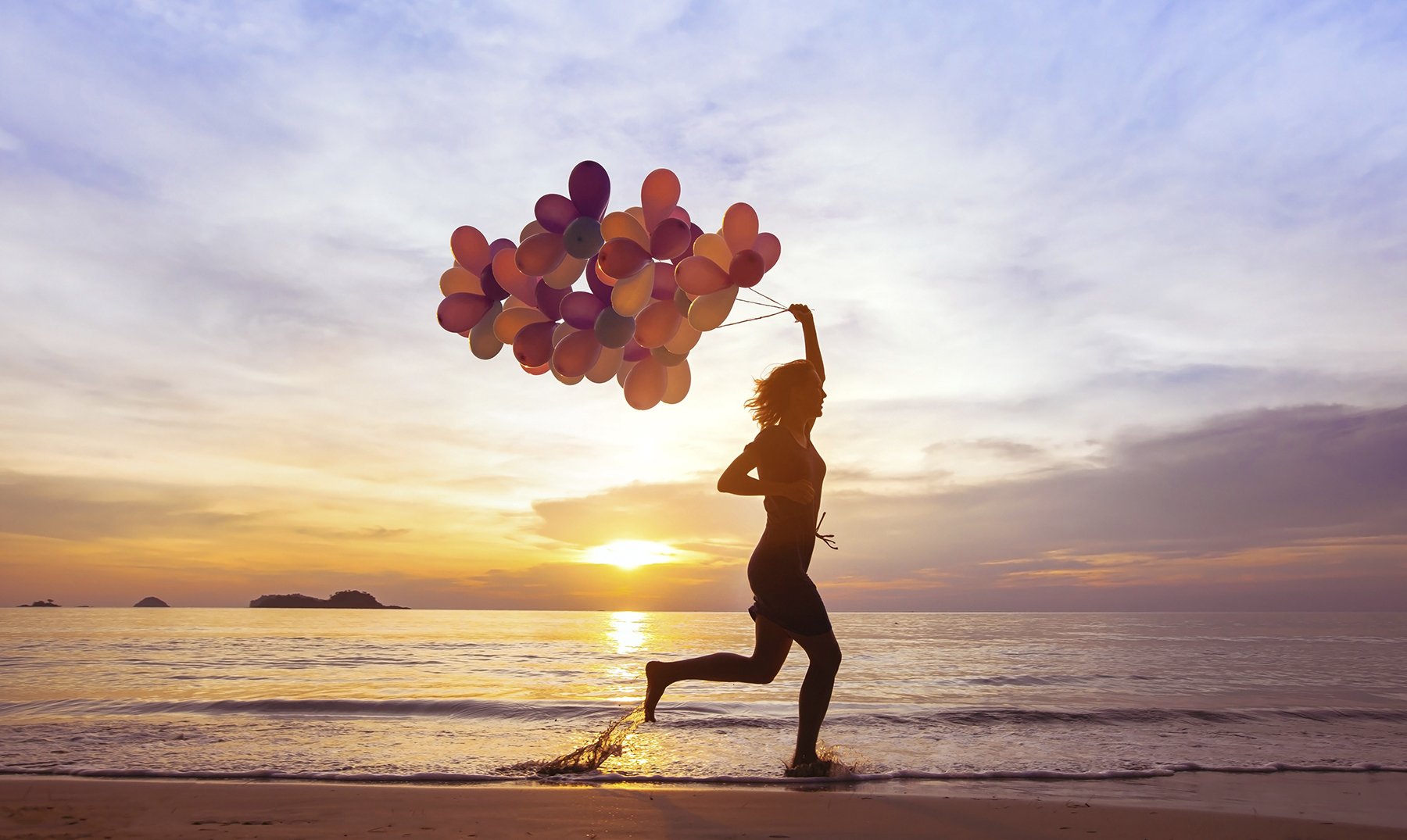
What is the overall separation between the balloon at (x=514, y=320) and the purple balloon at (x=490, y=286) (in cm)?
21

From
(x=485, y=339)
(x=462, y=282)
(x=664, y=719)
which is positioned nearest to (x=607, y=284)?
(x=485, y=339)

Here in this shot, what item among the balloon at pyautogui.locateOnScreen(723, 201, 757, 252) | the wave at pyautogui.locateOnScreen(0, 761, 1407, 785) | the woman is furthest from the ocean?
the balloon at pyautogui.locateOnScreen(723, 201, 757, 252)

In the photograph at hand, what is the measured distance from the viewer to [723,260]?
5270 millimetres

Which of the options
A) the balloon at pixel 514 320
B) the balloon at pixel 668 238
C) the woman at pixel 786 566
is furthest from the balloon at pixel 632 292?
the woman at pixel 786 566

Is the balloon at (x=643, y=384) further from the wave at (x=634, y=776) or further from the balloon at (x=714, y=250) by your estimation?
the wave at (x=634, y=776)

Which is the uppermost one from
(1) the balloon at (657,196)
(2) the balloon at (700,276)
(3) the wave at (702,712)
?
(1) the balloon at (657,196)

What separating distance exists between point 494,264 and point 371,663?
12737 millimetres

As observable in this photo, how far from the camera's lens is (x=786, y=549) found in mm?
4953

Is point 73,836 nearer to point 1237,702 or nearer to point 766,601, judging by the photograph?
point 766,601

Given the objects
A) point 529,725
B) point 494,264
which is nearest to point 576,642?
point 529,725

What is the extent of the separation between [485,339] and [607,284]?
3.32 feet

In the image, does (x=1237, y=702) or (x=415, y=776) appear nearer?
(x=415, y=776)

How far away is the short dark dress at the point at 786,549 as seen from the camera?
488cm

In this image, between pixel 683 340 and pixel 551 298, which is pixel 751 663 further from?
pixel 551 298
